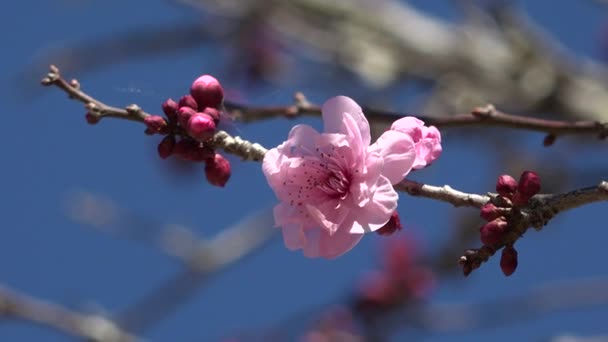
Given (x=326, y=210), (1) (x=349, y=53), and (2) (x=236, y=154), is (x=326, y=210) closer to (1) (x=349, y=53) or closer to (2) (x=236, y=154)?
(2) (x=236, y=154)

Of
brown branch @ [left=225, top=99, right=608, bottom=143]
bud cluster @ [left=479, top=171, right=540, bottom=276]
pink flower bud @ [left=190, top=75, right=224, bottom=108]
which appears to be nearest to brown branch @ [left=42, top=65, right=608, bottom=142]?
brown branch @ [left=225, top=99, right=608, bottom=143]

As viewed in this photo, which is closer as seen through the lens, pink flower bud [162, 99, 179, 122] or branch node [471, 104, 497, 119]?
pink flower bud [162, 99, 179, 122]

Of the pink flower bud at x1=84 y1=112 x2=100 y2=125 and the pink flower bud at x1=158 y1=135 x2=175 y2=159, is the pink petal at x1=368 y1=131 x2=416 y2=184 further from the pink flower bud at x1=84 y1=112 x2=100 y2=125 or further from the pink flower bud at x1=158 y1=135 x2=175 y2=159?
the pink flower bud at x1=84 y1=112 x2=100 y2=125

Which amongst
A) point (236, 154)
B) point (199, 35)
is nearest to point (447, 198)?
point (236, 154)

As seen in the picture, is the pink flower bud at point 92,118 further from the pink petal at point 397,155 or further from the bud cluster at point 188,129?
the pink petal at point 397,155

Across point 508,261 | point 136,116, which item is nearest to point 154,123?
point 136,116

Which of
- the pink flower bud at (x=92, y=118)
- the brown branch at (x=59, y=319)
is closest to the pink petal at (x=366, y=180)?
the pink flower bud at (x=92, y=118)

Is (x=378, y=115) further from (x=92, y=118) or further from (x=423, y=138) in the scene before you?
(x=92, y=118)
